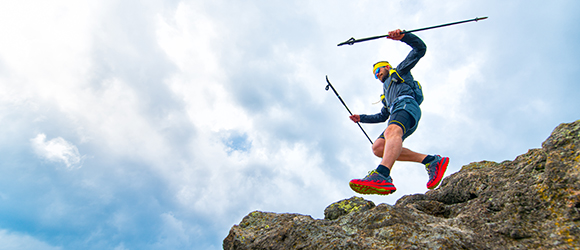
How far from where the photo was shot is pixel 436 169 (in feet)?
20.9

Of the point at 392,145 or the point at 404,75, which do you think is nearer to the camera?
the point at 392,145

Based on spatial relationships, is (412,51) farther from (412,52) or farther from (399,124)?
(399,124)

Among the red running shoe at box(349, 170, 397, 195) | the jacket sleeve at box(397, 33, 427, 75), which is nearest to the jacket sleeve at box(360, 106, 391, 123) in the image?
the jacket sleeve at box(397, 33, 427, 75)

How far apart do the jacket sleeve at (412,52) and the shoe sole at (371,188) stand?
320 centimetres

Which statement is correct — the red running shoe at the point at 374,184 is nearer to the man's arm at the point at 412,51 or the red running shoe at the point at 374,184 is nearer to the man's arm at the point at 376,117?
the man's arm at the point at 412,51

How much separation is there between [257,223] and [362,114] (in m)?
4.84

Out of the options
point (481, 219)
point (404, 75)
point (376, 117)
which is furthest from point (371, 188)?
point (376, 117)

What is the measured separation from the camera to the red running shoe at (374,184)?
5.27m

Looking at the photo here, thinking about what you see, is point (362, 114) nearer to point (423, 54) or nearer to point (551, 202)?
point (423, 54)

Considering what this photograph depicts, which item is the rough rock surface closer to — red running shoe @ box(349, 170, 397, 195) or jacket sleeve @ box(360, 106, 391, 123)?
red running shoe @ box(349, 170, 397, 195)

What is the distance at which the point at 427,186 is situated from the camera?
6.36 metres

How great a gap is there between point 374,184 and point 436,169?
2.00m

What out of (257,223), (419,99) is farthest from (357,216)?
(419,99)

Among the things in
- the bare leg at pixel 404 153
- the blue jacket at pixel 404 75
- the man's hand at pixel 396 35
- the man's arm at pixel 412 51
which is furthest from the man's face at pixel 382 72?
the bare leg at pixel 404 153
